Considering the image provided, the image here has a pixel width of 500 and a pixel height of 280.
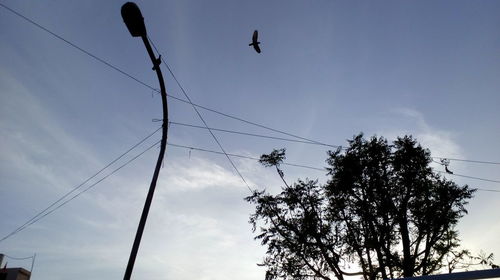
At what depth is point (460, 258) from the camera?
766 inches

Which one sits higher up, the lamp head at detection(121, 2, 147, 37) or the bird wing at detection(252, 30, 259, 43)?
the bird wing at detection(252, 30, 259, 43)

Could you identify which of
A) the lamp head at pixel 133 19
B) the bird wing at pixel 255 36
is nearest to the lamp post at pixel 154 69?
the lamp head at pixel 133 19

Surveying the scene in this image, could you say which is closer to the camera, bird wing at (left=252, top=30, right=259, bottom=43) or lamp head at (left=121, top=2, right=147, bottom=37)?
lamp head at (left=121, top=2, right=147, bottom=37)

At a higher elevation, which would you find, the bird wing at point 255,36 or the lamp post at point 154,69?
the bird wing at point 255,36

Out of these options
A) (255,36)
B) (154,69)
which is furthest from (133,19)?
(255,36)

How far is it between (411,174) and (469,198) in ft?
13.4

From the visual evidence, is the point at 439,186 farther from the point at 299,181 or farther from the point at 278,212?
the point at 278,212

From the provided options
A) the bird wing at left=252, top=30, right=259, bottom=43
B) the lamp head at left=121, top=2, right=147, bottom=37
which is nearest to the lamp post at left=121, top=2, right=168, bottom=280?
the lamp head at left=121, top=2, right=147, bottom=37

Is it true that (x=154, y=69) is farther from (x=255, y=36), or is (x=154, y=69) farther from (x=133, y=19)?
(x=255, y=36)

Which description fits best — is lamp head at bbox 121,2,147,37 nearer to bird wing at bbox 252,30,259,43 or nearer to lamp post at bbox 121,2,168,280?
lamp post at bbox 121,2,168,280

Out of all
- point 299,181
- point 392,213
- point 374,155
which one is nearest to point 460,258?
point 392,213

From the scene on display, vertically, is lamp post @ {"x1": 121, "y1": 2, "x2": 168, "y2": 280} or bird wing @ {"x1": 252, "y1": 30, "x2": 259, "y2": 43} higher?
bird wing @ {"x1": 252, "y1": 30, "x2": 259, "y2": 43}

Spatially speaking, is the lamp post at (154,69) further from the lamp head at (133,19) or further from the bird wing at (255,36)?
the bird wing at (255,36)

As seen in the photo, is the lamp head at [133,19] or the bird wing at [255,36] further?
the bird wing at [255,36]
